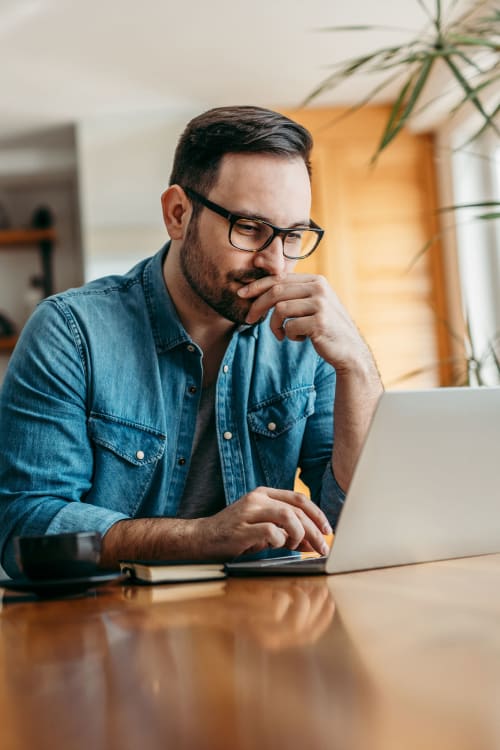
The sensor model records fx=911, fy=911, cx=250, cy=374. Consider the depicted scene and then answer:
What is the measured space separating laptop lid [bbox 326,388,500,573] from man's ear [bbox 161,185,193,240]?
0.84 metres

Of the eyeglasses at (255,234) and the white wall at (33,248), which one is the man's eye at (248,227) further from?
the white wall at (33,248)

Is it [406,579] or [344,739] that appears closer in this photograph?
[344,739]

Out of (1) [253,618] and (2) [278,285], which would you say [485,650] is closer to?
(1) [253,618]

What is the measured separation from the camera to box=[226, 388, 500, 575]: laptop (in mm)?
988

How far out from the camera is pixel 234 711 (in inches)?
19.9

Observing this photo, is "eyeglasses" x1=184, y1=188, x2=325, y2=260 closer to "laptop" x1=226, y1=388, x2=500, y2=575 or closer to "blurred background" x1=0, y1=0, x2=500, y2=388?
"laptop" x1=226, y1=388, x2=500, y2=575

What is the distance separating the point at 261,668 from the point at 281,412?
1064 millimetres

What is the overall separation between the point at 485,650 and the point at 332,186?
410 cm

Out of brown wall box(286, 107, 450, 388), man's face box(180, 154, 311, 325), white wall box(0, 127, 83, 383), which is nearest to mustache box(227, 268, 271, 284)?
man's face box(180, 154, 311, 325)

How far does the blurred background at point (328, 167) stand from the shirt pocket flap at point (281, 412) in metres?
2.51

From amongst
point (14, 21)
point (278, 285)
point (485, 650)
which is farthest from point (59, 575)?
point (14, 21)

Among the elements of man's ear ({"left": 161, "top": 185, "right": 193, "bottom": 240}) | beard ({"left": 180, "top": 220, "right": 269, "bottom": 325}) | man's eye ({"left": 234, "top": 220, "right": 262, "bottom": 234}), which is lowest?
beard ({"left": 180, "top": 220, "right": 269, "bottom": 325})

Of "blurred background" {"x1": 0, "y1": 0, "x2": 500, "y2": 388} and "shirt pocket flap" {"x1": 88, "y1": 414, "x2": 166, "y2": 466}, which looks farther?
"blurred background" {"x1": 0, "y1": 0, "x2": 500, "y2": 388}

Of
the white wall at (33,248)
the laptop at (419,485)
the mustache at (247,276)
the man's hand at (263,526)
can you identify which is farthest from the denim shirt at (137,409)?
the white wall at (33,248)
